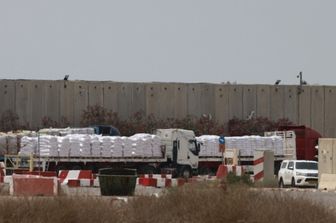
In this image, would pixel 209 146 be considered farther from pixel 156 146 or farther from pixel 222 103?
pixel 222 103

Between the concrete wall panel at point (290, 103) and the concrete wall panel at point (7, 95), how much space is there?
2416cm

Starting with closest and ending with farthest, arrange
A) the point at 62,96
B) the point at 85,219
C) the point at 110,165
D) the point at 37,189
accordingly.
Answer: the point at 85,219 → the point at 37,189 → the point at 110,165 → the point at 62,96

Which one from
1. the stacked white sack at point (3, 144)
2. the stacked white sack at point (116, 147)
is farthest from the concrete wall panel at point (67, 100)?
the stacked white sack at point (116, 147)

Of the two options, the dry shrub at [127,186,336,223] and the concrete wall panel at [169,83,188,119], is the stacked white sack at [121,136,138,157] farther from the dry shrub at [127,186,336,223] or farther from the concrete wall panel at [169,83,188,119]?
the dry shrub at [127,186,336,223]

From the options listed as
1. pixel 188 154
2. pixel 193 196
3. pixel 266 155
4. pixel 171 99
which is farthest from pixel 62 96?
pixel 193 196

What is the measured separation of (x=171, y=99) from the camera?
76.8m

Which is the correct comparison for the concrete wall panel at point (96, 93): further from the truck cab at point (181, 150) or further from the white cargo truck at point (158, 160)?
the truck cab at point (181, 150)

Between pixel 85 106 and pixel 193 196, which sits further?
pixel 85 106

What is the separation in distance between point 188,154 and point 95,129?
342 inches

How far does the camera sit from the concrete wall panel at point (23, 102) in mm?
72562

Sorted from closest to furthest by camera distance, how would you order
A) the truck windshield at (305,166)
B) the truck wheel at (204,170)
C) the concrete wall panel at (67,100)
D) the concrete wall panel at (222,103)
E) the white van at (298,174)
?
the white van at (298,174) → the truck windshield at (305,166) → the truck wheel at (204,170) → the concrete wall panel at (67,100) → the concrete wall panel at (222,103)

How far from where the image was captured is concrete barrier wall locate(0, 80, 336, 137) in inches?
2877

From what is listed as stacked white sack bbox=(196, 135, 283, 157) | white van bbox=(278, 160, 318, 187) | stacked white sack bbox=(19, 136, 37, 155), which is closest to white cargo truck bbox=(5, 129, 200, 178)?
stacked white sack bbox=(19, 136, 37, 155)

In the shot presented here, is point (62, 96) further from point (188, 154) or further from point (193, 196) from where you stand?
point (193, 196)
